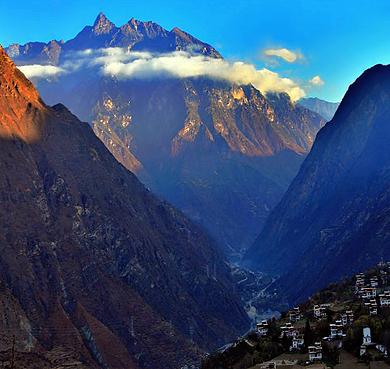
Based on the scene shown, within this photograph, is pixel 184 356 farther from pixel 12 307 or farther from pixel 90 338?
A: pixel 12 307

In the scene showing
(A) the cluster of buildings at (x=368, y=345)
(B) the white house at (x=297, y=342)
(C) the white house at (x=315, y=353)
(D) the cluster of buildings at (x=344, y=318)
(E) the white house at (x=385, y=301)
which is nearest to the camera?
(A) the cluster of buildings at (x=368, y=345)

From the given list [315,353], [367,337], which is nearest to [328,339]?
[367,337]

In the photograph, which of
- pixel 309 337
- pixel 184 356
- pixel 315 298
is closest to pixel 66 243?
pixel 184 356

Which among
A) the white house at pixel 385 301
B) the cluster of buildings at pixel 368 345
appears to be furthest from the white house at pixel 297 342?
the white house at pixel 385 301

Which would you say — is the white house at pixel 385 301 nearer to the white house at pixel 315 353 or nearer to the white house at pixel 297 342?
the white house at pixel 297 342

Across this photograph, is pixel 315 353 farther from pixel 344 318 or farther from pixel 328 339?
pixel 344 318

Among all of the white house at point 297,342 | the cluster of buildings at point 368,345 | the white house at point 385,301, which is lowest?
the white house at point 297,342

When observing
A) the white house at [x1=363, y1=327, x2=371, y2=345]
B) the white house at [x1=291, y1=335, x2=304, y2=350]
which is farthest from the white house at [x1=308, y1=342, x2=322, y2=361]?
the white house at [x1=291, y1=335, x2=304, y2=350]

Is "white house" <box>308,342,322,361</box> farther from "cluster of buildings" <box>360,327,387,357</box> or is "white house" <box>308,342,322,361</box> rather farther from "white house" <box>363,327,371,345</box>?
"white house" <box>363,327,371,345</box>
